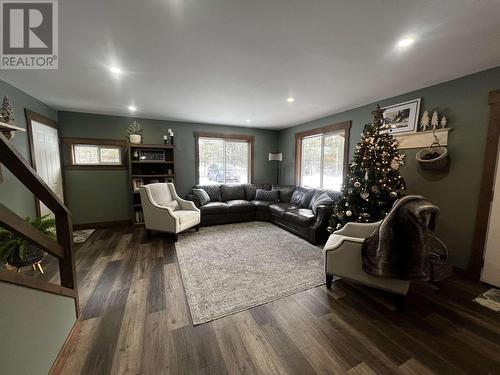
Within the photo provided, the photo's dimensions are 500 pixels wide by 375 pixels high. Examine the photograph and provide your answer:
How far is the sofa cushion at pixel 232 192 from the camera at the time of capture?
5145 millimetres

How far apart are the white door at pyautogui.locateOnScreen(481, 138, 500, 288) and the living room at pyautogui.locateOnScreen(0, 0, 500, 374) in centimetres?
2

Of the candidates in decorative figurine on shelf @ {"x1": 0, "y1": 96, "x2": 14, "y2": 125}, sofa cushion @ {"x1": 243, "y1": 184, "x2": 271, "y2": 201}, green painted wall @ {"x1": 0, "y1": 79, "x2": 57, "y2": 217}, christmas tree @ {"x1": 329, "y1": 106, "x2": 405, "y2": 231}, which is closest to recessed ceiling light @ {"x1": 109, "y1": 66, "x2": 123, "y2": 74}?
decorative figurine on shelf @ {"x1": 0, "y1": 96, "x2": 14, "y2": 125}

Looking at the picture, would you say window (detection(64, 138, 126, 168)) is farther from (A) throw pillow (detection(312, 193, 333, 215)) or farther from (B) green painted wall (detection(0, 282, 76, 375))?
(A) throw pillow (detection(312, 193, 333, 215))

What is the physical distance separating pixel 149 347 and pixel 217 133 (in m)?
4.56

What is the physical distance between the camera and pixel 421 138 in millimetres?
2811

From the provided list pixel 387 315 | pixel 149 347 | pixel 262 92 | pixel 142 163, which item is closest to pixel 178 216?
pixel 142 163

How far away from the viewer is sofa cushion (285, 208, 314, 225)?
3.56m

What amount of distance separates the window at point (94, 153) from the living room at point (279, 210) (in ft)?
0.14

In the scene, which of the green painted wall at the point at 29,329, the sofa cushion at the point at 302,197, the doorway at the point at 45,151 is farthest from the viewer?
the sofa cushion at the point at 302,197

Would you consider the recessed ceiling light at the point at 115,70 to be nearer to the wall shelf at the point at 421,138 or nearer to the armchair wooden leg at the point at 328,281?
the armchair wooden leg at the point at 328,281

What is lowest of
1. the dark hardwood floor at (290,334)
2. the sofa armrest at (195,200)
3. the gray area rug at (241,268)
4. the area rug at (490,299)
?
the dark hardwood floor at (290,334)

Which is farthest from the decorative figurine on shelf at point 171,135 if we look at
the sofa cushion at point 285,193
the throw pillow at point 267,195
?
the sofa cushion at point 285,193

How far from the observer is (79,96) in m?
3.17

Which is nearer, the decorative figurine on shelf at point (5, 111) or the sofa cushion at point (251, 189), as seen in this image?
the decorative figurine on shelf at point (5, 111)
